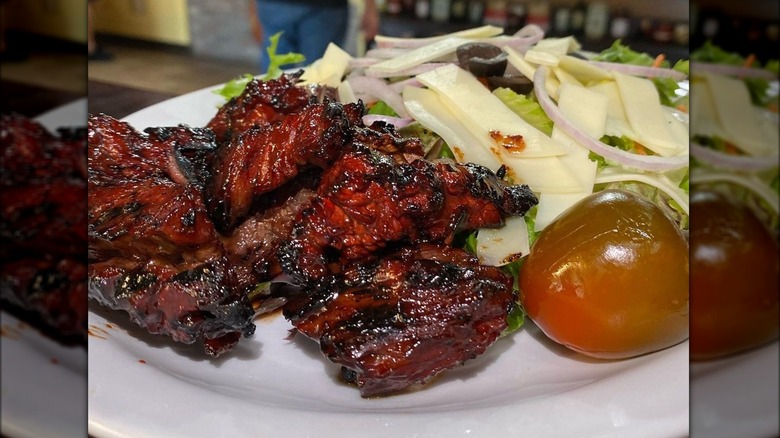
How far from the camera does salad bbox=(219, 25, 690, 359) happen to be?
109 cm

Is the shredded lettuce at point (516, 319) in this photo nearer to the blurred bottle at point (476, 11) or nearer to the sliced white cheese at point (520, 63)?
the sliced white cheese at point (520, 63)

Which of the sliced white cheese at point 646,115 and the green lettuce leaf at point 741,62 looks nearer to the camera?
the green lettuce leaf at point 741,62

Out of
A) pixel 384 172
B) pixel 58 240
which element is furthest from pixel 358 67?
pixel 58 240

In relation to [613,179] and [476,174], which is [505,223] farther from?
[613,179]

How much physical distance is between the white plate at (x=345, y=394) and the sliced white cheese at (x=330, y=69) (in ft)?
3.42

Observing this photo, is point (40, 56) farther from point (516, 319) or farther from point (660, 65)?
point (660, 65)

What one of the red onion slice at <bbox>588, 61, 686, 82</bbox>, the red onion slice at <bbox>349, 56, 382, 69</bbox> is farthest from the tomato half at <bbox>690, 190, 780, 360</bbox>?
the red onion slice at <bbox>349, 56, 382, 69</bbox>

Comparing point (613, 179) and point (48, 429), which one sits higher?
point (48, 429)

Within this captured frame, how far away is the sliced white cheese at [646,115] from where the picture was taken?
1639 mm

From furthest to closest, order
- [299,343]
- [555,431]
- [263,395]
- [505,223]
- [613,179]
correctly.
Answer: [613,179] → [505,223] → [299,343] → [263,395] → [555,431]

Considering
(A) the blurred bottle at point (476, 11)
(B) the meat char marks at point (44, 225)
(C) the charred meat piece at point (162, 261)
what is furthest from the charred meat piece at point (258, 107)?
(A) the blurred bottle at point (476, 11)

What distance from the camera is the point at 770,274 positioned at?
12.2 inches

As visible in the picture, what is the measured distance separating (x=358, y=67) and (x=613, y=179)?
38.4 inches

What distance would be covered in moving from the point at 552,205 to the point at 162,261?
88cm
